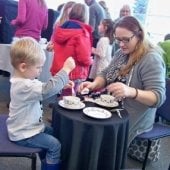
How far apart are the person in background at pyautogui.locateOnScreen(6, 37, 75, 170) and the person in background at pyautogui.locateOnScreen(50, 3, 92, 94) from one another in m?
1.01

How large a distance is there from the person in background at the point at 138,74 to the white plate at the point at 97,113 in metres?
0.12

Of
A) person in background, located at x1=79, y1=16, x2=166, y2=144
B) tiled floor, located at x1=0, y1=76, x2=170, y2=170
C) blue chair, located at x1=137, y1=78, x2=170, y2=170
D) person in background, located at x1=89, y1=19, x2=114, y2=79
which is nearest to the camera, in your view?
person in background, located at x1=79, y1=16, x2=166, y2=144

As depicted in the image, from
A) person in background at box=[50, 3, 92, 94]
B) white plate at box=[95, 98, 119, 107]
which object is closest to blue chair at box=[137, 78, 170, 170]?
white plate at box=[95, 98, 119, 107]

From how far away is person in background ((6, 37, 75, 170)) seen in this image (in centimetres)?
141

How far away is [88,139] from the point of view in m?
1.40

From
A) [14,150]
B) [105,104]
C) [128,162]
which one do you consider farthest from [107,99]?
[128,162]

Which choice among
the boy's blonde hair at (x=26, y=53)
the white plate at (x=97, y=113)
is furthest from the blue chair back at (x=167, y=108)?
the boy's blonde hair at (x=26, y=53)

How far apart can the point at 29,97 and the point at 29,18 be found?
71.4 inches

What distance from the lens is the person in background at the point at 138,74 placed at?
1.65 meters

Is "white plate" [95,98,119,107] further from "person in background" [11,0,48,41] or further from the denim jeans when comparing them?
"person in background" [11,0,48,41]

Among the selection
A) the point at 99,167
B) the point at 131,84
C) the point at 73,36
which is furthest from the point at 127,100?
the point at 73,36

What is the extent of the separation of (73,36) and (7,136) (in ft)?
3.93

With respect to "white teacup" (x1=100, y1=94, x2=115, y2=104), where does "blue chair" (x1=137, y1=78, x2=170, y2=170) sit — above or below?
below

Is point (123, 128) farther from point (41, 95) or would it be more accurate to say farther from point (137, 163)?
point (137, 163)
